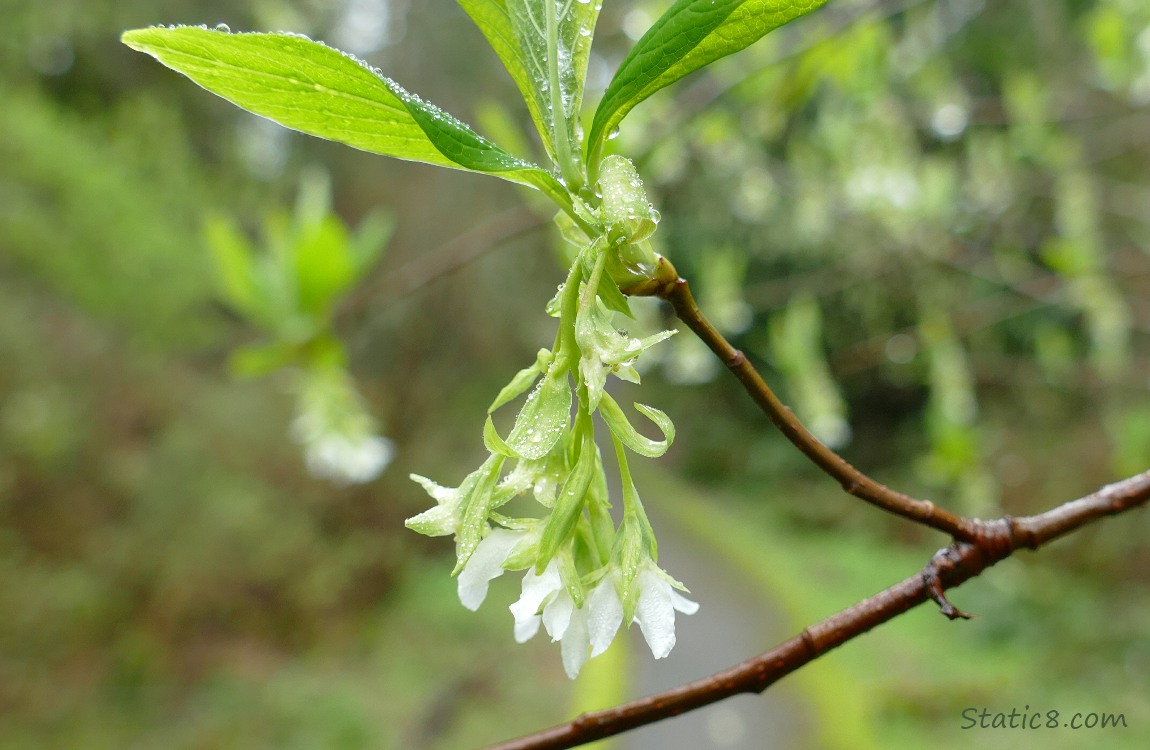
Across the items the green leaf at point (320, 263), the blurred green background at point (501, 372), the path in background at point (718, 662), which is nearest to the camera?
the green leaf at point (320, 263)

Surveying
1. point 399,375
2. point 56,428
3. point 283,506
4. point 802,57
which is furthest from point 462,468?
point 802,57

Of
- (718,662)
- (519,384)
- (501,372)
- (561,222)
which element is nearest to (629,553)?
(519,384)

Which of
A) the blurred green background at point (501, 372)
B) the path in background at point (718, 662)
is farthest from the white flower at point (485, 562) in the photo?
the path in background at point (718, 662)

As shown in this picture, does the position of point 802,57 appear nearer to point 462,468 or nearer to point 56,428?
point 56,428

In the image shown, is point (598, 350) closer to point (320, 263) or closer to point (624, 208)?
point (624, 208)

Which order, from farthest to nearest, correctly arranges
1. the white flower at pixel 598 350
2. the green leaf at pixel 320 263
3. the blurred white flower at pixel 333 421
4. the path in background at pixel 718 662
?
the path in background at pixel 718 662, the blurred white flower at pixel 333 421, the green leaf at pixel 320 263, the white flower at pixel 598 350

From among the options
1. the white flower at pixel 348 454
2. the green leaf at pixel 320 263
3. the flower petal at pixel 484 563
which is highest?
the green leaf at pixel 320 263

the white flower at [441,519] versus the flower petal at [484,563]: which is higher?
the white flower at [441,519]

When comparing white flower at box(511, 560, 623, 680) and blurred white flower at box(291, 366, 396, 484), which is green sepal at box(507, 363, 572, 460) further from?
blurred white flower at box(291, 366, 396, 484)

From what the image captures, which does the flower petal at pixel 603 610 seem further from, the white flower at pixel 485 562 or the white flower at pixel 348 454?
the white flower at pixel 348 454

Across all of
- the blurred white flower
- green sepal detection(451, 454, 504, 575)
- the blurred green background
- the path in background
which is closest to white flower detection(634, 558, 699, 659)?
green sepal detection(451, 454, 504, 575)
